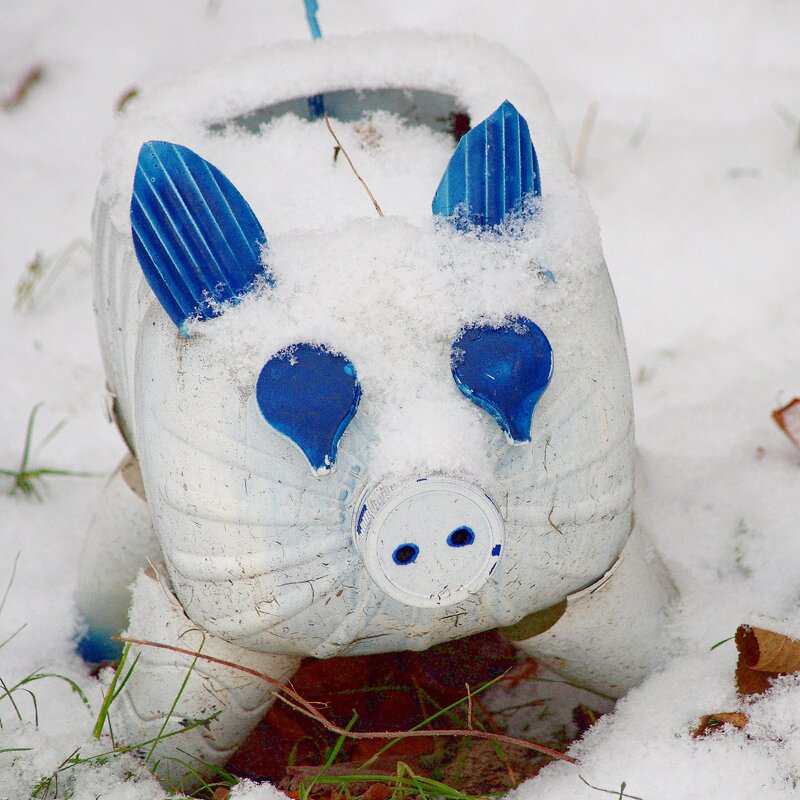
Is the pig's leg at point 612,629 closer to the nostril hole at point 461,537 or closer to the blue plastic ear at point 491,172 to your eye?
the nostril hole at point 461,537

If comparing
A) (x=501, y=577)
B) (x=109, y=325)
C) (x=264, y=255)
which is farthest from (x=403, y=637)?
(x=109, y=325)

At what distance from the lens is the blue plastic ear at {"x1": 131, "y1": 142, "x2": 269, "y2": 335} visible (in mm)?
908

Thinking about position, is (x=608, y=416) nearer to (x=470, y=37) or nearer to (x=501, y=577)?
(x=501, y=577)

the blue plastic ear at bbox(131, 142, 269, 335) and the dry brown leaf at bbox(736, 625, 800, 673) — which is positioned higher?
the blue plastic ear at bbox(131, 142, 269, 335)

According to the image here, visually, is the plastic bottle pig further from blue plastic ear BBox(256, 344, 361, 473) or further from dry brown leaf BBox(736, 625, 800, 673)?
dry brown leaf BBox(736, 625, 800, 673)

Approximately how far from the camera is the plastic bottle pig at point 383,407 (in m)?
0.91

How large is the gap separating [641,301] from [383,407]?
1076 mm

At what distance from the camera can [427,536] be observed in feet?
2.97

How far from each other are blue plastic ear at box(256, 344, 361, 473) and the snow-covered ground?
0.43 m

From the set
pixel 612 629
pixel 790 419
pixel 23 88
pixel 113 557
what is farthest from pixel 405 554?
pixel 23 88

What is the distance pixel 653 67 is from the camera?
223 cm

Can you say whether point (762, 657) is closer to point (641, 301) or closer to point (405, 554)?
point (405, 554)

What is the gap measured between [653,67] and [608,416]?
4.90ft

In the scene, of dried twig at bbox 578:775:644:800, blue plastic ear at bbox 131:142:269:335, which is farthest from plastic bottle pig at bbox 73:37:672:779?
dried twig at bbox 578:775:644:800
